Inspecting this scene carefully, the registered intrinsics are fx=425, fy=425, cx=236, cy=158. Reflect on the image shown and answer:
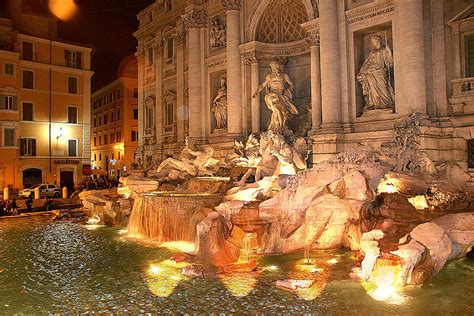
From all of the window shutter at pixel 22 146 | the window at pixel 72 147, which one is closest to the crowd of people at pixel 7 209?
the window shutter at pixel 22 146

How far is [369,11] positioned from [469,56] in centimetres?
383

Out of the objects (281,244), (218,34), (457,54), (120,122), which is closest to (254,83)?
(218,34)

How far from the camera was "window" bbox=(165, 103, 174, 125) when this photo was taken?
27.4 m

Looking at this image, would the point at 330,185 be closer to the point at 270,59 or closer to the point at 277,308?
the point at 277,308

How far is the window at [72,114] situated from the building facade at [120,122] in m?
10.8

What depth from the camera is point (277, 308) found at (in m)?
7.24

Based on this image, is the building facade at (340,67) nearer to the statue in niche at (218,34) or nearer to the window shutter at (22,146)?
the statue in niche at (218,34)

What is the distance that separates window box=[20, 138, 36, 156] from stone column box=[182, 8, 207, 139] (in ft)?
53.4

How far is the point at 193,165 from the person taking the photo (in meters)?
19.5

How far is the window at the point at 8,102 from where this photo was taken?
102 ft

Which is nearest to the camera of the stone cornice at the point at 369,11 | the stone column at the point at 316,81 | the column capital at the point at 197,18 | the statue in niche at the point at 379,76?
the stone cornice at the point at 369,11

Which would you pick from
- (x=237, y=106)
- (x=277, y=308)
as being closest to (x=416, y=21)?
(x=237, y=106)

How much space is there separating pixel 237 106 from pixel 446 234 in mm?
13613

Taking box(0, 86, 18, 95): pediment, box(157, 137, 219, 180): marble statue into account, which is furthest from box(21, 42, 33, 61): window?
box(157, 137, 219, 180): marble statue
